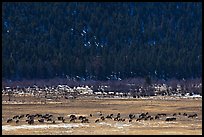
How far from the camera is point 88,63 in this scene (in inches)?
4446

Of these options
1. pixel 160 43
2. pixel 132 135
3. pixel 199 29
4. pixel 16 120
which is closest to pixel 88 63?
pixel 160 43

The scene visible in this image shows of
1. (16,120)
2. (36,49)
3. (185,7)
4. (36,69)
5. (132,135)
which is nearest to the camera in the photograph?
(132,135)

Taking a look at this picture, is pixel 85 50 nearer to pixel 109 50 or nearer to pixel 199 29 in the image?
pixel 109 50

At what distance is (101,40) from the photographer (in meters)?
129

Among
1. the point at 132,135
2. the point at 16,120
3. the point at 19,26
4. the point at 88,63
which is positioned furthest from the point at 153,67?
the point at 132,135

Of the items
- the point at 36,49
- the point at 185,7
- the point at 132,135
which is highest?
the point at 185,7

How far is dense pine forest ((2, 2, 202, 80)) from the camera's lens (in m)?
109

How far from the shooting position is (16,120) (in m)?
37.8

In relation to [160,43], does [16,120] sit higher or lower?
lower

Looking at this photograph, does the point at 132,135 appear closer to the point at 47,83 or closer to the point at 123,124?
the point at 123,124

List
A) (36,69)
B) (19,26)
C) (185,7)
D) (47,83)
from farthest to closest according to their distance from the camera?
(185,7) → (19,26) → (36,69) → (47,83)

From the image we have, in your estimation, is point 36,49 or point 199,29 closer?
point 36,49

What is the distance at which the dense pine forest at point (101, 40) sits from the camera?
109 m

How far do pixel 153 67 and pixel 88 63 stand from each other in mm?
10737
